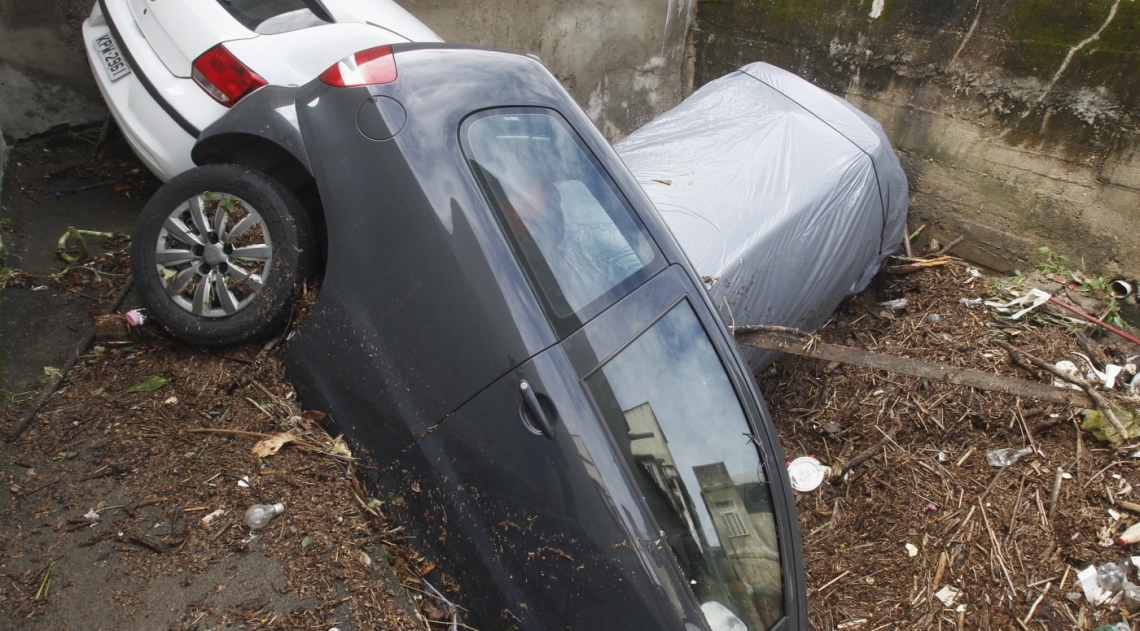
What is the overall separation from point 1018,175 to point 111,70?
5.37 m

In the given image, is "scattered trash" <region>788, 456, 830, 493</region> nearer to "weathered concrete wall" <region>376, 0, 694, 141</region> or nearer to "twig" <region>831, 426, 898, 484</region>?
"twig" <region>831, 426, 898, 484</region>

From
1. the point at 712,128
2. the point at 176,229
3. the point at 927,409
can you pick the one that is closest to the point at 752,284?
the point at 712,128

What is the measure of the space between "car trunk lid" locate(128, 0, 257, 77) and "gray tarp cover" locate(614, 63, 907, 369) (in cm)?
203

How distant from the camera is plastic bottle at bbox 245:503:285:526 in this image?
81.3 inches

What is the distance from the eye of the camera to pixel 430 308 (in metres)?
2.07

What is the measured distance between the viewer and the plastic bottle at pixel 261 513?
2064mm

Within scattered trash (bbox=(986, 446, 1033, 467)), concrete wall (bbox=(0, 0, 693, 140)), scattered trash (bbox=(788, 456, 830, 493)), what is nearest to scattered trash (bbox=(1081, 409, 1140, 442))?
scattered trash (bbox=(986, 446, 1033, 467))

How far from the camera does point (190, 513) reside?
6.76ft

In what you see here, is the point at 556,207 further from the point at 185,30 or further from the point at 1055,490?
the point at 1055,490

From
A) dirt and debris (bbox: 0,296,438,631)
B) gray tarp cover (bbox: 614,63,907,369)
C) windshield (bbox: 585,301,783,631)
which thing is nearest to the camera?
dirt and debris (bbox: 0,296,438,631)

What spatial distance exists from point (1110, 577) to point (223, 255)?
4070 millimetres

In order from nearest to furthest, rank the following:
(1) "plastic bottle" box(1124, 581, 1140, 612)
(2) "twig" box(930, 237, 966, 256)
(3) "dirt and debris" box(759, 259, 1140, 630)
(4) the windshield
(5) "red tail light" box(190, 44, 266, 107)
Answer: (4) the windshield, (5) "red tail light" box(190, 44, 266, 107), (1) "plastic bottle" box(1124, 581, 1140, 612), (3) "dirt and debris" box(759, 259, 1140, 630), (2) "twig" box(930, 237, 966, 256)

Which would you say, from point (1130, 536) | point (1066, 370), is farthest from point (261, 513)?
point (1066, 370)

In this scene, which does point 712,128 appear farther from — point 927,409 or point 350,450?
point 350,450
